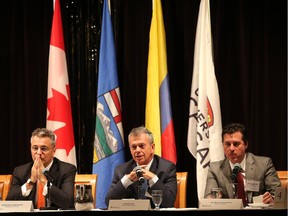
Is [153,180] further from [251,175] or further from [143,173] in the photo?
[251,175]

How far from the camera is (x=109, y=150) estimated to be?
620 cm

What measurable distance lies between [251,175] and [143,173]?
0.94 m

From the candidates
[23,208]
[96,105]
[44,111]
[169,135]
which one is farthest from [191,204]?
[23,208]

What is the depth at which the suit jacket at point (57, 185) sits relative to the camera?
466 centimetres

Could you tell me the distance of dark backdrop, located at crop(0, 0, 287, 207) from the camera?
6.44 m

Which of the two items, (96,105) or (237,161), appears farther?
(96,105)

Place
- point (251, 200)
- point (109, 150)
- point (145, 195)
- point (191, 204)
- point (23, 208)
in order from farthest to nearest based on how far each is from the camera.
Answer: point (191, 204)
point (109, 150)
point (145, 195)
point (251, 200)
point (23, 208)

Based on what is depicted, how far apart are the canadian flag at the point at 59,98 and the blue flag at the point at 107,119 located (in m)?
0.29

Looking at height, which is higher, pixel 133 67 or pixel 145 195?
pixel 133 67

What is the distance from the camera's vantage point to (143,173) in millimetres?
4699

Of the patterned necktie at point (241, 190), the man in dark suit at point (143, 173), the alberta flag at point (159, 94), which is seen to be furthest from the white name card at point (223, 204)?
the alberta flag at point (159, 94)

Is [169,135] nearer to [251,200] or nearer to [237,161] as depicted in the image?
[237,161]

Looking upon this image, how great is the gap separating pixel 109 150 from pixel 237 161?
1546 millimetres

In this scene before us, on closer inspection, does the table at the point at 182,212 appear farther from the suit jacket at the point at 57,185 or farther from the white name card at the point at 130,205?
the suit jacket at the point at 57,185
